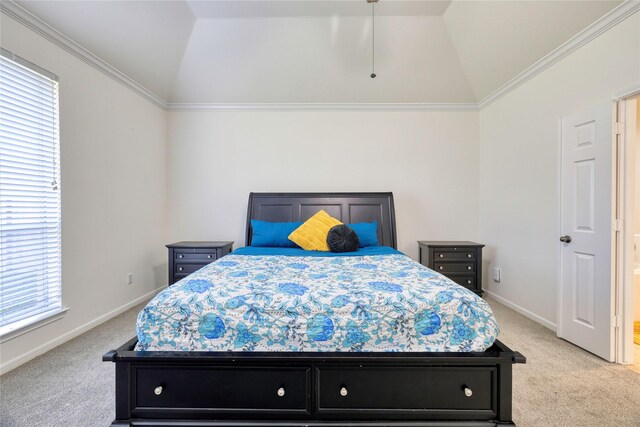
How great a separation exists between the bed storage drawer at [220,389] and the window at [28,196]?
5.00ft

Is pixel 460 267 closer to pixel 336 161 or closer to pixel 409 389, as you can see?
pixel 336 161

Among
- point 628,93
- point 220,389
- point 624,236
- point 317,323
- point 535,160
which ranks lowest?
point 220,389

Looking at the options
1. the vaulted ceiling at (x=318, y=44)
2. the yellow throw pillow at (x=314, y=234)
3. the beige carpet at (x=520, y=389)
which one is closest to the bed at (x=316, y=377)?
the beige carpet at (x=520, y=389)

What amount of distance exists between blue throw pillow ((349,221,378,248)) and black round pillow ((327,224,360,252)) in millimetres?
241

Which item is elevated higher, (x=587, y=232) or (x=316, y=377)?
(x=587, y=232)

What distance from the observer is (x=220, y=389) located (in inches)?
60.3

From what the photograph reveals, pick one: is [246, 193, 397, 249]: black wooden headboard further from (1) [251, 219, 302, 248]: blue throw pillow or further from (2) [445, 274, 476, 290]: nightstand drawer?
(2) [445, 274, 476, 290]: nightstand drawer

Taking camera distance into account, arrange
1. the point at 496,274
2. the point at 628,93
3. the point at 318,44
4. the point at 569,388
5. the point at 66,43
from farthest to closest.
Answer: the point at 496,274 < the point at 318,44 < the point at 66,43 < the point at 628,93 < the point at 569,388

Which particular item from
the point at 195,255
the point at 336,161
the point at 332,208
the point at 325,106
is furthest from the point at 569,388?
the point at 325,106

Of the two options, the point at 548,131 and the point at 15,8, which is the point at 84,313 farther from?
the point at 548,131

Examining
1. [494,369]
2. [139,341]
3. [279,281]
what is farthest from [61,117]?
[494,369]

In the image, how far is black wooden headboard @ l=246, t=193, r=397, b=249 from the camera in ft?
12.9

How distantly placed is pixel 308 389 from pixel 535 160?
336 cm

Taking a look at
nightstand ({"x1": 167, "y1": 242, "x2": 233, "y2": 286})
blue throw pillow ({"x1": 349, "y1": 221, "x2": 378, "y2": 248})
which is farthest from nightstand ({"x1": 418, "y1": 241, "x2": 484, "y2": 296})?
nightstand ({"x1": 167, "y1": 242, "x2": 233, "y2": 286})
